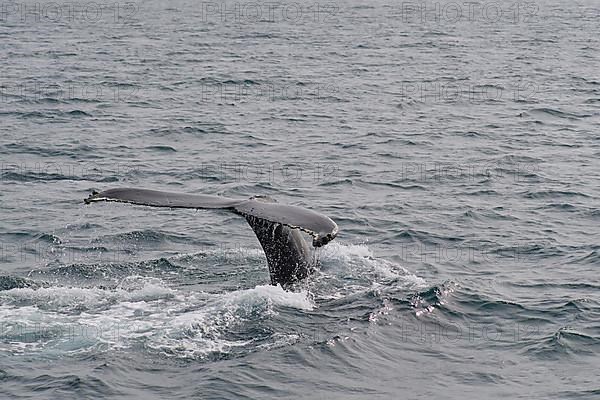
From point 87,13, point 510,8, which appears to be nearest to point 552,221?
point 87,13

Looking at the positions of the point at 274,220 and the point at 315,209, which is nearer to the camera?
the point at 274,220

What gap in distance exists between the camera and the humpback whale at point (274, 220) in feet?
38.0

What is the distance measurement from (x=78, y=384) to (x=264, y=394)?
188cm

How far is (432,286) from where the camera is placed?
14844 millimetres

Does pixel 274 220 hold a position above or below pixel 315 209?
above

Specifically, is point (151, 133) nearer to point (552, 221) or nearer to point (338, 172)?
point (338, 172)

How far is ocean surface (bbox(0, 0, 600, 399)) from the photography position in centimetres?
1215

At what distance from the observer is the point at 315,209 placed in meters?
19.8

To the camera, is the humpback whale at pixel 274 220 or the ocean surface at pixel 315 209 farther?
the ocean surface at pixel 315 209

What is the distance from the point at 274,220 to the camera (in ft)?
39.9

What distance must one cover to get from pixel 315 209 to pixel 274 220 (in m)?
7.69

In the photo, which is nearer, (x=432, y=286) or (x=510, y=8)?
(x=432, y=286)

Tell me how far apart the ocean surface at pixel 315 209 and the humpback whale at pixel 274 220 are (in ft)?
1.22

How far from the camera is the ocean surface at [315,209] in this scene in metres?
12.1
